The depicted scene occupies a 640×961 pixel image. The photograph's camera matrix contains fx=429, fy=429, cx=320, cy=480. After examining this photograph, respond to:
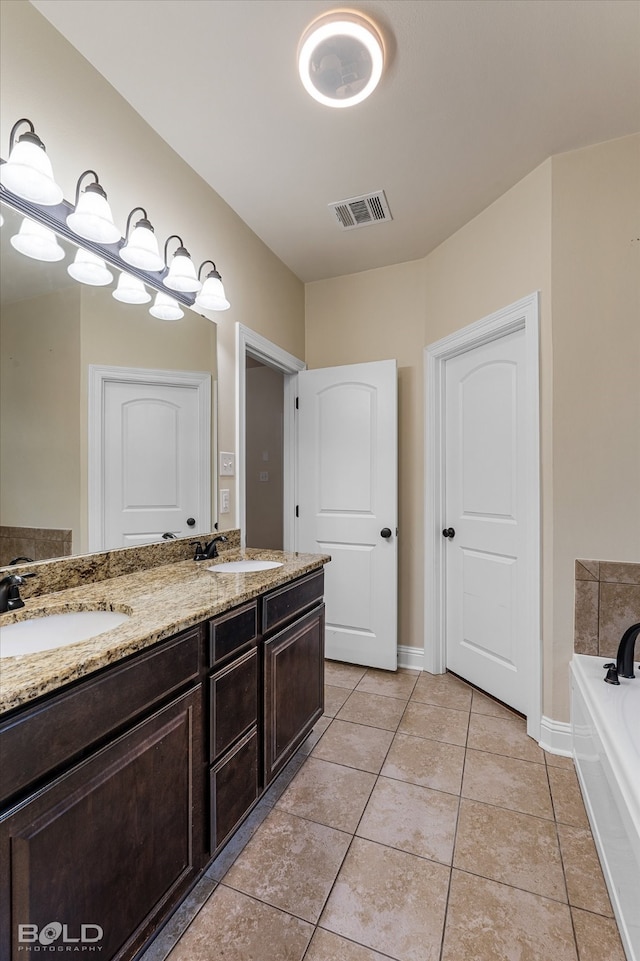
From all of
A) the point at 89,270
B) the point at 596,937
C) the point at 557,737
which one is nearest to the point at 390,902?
the point at 596,937

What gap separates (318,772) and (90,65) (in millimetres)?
2872

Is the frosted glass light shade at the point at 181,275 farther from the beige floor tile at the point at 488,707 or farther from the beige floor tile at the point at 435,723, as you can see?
the beige floor tile at the point at 488,707

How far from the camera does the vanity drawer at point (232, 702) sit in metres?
1.28

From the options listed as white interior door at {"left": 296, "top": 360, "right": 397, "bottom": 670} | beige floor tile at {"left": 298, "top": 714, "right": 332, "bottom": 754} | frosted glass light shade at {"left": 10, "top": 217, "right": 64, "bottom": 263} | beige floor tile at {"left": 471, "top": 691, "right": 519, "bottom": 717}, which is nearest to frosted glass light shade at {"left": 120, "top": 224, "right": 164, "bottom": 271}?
frosted glass light shade at {"left": 10, "top": 217, "right": 64, "bottom": 263}

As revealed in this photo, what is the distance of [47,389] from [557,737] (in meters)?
Answer: 2.54

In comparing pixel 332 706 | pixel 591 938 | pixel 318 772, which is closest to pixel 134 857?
pixel 318 772

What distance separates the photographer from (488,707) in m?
2.38

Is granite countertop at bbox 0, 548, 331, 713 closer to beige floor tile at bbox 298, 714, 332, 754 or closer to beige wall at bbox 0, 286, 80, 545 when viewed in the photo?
beige wall at bbox 0, 286, 80, 545

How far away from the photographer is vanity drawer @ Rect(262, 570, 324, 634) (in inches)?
62.3

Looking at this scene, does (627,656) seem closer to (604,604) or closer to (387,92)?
(604,604)

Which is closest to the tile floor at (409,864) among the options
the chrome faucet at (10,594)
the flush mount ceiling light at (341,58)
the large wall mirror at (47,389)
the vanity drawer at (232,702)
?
the vanity drawer at (232,702)

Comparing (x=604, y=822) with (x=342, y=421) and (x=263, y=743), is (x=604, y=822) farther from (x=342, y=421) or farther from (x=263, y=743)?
(x=342, y=421)

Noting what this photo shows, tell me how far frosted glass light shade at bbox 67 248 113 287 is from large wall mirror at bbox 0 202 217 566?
Answer: 0.7 inches

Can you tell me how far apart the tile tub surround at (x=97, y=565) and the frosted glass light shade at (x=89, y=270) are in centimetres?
98
